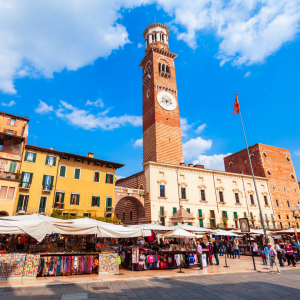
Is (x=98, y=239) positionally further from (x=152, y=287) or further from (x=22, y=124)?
(x=22, y=124)

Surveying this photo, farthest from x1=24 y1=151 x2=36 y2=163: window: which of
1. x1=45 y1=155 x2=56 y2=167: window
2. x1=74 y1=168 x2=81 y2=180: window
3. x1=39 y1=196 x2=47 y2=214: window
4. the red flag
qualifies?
the red flag

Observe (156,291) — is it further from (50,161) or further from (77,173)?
(50,161)

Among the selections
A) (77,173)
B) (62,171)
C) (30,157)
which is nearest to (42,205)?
(62,171)

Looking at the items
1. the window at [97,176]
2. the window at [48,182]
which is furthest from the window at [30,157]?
the window at [97,176]

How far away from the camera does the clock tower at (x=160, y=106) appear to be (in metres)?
41.1

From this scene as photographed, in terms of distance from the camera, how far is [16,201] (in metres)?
22.5

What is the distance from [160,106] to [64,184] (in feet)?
81.8

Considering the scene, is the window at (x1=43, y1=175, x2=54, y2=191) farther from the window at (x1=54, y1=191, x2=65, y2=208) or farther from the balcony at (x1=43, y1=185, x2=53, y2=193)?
the window at (x1=54, y1=191, x2=65, y2=208)

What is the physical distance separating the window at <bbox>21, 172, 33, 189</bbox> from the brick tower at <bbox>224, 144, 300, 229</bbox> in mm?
38052

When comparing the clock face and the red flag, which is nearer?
the red flag

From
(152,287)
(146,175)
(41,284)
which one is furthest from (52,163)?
(152,287)

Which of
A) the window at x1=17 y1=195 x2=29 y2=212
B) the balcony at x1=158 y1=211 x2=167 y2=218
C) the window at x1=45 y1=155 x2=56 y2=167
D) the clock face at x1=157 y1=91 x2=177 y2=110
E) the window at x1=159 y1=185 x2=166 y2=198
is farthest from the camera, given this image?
the clock face at x1=157 y1=91 x2=177 y2=110

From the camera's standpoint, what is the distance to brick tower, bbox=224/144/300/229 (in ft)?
141

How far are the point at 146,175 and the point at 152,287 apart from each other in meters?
24.8
